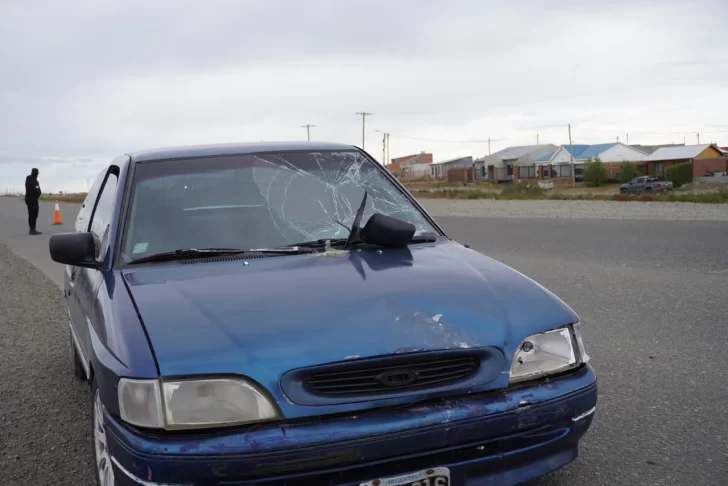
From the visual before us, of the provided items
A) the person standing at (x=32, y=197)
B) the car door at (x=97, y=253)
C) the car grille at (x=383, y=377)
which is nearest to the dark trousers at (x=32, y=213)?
the person standing at (x=32, y=197)


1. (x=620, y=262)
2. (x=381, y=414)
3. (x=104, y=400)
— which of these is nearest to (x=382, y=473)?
(x=381, y=414)

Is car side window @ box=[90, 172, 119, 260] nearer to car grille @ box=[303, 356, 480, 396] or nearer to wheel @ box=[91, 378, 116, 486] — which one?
wheel @ box=[91, 378, 116, 486]

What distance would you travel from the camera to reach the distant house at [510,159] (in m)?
93.8

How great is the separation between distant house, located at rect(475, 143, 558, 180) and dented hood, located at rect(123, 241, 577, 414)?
91.1 metres

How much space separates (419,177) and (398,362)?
4786 inches

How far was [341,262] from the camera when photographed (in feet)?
9.71

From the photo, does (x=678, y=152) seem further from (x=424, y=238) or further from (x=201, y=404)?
(x=201, y=404)

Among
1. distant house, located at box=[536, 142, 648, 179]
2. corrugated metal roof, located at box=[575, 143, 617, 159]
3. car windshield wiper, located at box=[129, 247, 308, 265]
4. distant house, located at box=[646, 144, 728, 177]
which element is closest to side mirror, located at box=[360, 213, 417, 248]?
car windshield wiper, located at box=[129, 247, 308, 265]

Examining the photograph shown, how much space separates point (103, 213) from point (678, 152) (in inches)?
3272

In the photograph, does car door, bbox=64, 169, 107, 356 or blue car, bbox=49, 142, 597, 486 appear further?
car door, bbox=64, 169, 107, 356

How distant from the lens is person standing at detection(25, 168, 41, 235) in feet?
60.8

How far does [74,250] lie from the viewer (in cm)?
312

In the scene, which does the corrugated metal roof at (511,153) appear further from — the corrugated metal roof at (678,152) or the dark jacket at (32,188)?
the dark jacket at (32,188)

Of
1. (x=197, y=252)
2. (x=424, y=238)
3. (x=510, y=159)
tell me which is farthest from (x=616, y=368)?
(x=510, y=159)
